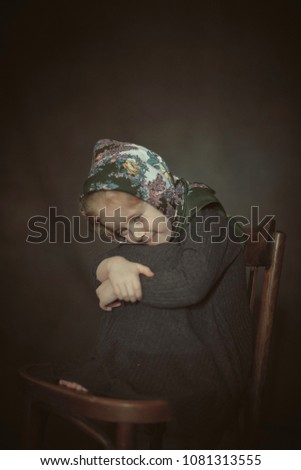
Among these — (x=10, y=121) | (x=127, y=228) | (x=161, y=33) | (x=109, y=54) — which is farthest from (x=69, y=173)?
(x=127, y=228)

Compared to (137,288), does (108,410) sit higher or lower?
lower

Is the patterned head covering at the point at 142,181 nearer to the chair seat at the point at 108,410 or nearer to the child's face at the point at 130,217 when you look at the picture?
the child's face at the point at 130,217

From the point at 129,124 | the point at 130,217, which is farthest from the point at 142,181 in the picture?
the point at 129,124

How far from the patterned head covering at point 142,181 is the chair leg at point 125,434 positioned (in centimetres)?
39

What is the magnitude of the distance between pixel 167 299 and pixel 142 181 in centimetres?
24

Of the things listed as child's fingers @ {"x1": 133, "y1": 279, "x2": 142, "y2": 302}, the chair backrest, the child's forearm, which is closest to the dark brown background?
the chair backrest

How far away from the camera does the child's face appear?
0.93 metres

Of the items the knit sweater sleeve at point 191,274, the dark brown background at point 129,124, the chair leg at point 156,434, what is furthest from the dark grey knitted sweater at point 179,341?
the dark brown background at point 129,124

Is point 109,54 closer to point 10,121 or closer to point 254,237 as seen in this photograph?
Answer: point 10,121

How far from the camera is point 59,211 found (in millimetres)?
1695

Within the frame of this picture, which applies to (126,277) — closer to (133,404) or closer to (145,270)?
(145,270)

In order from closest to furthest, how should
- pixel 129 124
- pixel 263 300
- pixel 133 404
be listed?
pixel 133 404 < pixel 263 300 < pixel 129 124

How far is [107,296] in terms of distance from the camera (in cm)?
90

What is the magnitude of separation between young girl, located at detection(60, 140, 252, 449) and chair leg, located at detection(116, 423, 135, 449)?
0.20 feet
